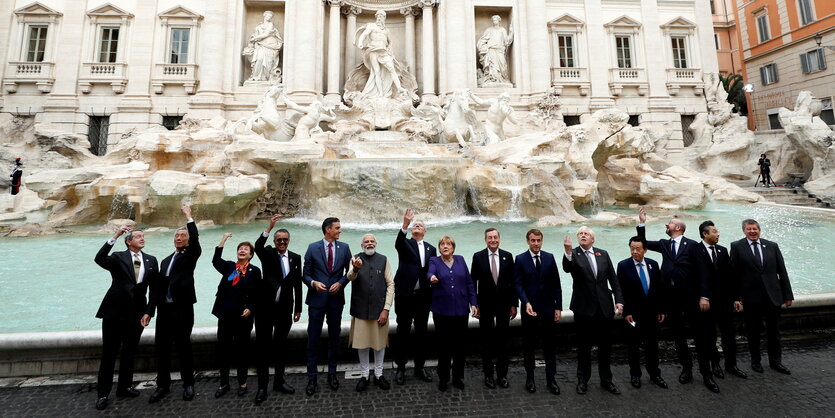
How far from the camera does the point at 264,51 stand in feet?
54.6

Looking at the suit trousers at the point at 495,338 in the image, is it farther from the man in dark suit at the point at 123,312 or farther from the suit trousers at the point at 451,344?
the man in dark suit at the point at 123,312

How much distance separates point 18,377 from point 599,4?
74.1 feet

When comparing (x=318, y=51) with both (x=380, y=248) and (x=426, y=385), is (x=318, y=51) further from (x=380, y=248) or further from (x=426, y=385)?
(x=426, y=385)

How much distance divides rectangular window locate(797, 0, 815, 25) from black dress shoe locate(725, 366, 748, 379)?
25.7 m

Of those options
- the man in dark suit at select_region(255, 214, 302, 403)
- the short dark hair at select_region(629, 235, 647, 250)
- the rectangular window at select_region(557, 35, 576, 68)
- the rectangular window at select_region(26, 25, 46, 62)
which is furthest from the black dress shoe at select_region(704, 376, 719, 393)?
the rectangular window at select_region(26, 25, 46, 62)

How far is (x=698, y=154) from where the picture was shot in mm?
16266

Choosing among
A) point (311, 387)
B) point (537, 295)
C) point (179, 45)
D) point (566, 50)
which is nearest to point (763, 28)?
point (566, 50)

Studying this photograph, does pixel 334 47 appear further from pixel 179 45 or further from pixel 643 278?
pixel 643 278

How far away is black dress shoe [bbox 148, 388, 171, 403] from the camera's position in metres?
2.39

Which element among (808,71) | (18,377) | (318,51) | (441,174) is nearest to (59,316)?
(18,377)

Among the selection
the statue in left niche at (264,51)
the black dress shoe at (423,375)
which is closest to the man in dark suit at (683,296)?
the black dress shoe at (423,375)

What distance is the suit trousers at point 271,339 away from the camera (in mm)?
2457

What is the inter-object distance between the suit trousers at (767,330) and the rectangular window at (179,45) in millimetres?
19816

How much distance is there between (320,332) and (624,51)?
21.3 meters
